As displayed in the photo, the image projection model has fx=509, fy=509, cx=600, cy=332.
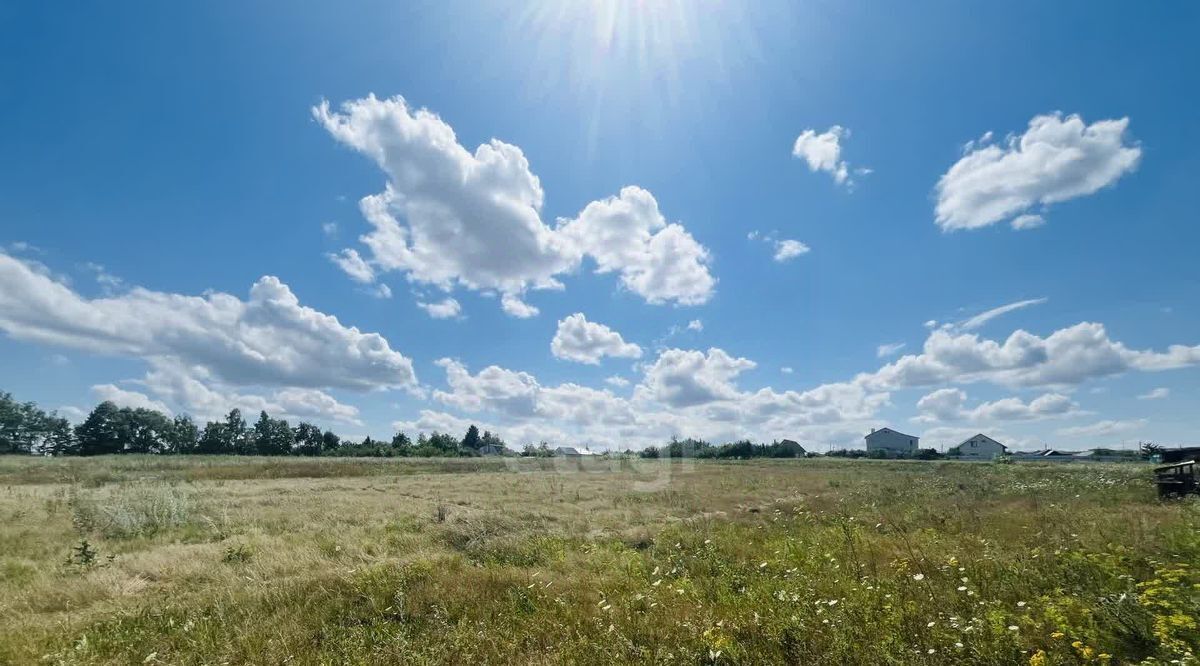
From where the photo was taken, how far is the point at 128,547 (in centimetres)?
1301

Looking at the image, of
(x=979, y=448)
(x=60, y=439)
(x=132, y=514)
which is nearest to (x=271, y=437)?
(x=60, y=439)

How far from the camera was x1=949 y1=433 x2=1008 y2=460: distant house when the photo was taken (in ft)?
356

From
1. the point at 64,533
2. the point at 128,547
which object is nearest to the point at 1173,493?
the point at 128,547

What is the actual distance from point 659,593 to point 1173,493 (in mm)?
19364

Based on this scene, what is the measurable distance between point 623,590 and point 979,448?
133720 millimetres

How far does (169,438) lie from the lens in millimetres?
109000

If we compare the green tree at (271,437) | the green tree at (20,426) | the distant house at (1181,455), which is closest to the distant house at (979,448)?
the distant house at (1181,455)

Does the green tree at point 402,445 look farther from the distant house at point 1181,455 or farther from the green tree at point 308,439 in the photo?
the distant house at point 1181,455

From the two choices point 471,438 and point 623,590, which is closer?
point 623,590

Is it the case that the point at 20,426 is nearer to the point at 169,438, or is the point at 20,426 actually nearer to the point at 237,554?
the point at 169,438

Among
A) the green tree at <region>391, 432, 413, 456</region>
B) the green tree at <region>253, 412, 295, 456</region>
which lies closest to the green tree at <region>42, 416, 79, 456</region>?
the green tree at <region>253, 412, 295, 456</region>

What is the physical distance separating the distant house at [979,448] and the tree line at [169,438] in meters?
107

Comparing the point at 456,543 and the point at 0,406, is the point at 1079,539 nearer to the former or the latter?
the point at 456,543

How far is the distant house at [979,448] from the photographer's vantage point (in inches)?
4277
